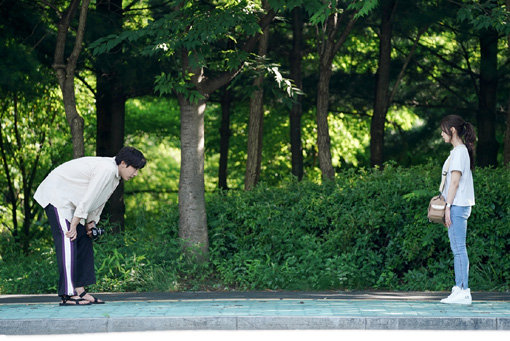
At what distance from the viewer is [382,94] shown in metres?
18.3

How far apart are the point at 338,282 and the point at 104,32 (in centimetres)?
690

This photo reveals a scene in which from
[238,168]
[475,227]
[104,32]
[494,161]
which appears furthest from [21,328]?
[238,168]

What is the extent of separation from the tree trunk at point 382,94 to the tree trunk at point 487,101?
256cm

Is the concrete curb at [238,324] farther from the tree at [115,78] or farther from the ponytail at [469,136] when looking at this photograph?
the tree at [115,78]

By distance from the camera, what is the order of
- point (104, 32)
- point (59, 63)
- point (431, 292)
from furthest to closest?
1. point (104, 32)
2. point (59, 63)
3. point (431, 292)

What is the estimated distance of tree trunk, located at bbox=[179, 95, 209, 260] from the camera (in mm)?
11648

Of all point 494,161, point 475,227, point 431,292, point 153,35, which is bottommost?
point 431,292

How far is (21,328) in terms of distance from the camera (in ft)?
23.4

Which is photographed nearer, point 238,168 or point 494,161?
point 494,161

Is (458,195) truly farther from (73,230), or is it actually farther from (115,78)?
(115,78)

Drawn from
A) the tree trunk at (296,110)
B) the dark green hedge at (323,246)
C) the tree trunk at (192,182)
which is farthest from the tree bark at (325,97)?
the tree trunk at (192,182)

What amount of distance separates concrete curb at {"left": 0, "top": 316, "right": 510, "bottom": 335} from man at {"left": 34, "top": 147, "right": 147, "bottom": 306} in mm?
1192

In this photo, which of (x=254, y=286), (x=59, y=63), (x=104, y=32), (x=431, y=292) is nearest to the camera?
(x=431, y=292)

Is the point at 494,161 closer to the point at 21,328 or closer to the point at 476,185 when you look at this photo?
the point at 476,185
